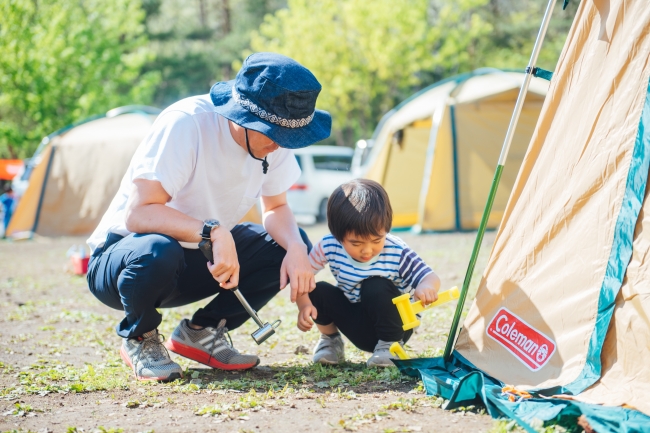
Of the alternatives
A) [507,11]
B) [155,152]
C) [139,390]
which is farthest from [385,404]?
[507,11]

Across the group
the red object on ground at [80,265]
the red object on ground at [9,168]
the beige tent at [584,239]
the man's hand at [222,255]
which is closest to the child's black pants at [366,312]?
the beige tent at [584,239]

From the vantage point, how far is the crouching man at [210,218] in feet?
10.2

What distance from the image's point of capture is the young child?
328 cm

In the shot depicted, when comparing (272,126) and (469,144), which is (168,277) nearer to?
(272,126)

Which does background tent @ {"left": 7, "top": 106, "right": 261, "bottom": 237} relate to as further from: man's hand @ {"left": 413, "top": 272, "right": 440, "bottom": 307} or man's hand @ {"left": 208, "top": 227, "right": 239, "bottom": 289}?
man's hand @ {"left": 413, "top": 272, "right": 440, "bottom": 307}

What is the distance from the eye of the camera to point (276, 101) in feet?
10.1

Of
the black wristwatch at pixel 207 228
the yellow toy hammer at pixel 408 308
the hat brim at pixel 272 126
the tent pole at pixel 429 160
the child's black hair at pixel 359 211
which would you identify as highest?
the hat brim at pixel 272 126

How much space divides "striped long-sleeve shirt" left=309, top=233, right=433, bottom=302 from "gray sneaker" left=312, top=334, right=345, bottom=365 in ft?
1.01

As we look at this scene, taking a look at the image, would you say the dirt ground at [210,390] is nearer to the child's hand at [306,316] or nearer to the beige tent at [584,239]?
the child's hand at [306,316]

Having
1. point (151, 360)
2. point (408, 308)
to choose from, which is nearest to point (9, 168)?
point (151, 360)

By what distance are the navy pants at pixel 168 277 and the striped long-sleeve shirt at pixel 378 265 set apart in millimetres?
265

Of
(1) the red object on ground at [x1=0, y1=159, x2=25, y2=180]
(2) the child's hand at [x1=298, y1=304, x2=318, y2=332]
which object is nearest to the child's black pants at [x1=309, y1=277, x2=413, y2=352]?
(2) the child's hand at [x1=298, y1=304, x2=318, y2=332]

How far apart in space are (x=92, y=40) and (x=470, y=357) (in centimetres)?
1959

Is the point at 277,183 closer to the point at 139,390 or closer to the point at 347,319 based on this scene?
the point at 347,319
